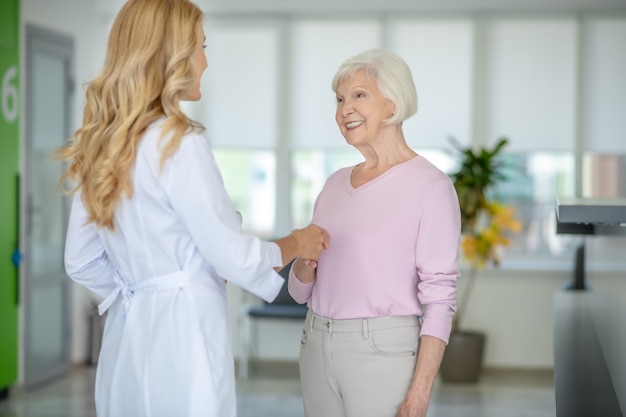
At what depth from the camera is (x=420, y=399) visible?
2.37 metres

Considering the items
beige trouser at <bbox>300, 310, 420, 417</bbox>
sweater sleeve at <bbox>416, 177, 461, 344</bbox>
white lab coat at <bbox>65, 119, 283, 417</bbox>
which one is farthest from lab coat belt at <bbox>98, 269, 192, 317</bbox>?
sweater sleeve at <bbox>416, 177, 461, 344</bbox>

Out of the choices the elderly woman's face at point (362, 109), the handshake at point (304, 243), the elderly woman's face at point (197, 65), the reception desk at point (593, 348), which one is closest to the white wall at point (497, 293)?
the reception desk at point (593, 348)

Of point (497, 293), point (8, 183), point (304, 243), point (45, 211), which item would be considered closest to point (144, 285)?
point (304, 243)

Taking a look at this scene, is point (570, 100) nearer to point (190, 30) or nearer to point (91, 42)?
point (91, 42)

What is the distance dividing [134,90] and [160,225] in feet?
0.98

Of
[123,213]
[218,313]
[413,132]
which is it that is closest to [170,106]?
[123,213]

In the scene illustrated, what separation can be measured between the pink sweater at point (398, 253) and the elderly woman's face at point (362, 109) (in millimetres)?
126

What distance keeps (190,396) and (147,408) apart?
106 millimetres

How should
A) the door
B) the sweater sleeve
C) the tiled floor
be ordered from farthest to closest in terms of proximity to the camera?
the door, the tiled floor, the sweater sleeve

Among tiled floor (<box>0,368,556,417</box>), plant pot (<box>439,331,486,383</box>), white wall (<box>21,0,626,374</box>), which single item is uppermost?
white wall (<box>21,0,626,374</box>)

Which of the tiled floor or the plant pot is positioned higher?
the plant pot

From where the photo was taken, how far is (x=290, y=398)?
22.0 feet

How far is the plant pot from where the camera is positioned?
23.7 feet

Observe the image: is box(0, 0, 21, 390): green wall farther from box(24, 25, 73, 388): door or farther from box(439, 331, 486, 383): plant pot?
box(439, 331, 486, 383): plant pot
